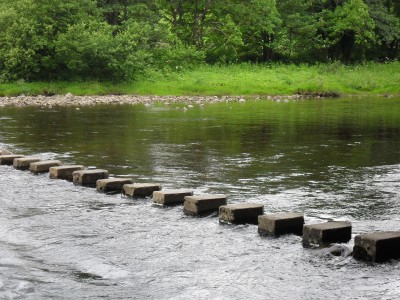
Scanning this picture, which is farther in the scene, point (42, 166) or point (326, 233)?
point (42, 166)

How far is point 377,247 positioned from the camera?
6.57m

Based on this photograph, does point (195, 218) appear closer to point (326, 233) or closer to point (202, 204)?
point (202, 204)

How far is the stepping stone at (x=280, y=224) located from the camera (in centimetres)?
772

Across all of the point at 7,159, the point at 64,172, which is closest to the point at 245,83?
the point at 7,159

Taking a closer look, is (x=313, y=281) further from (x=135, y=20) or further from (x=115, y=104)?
(x=135, y=20)

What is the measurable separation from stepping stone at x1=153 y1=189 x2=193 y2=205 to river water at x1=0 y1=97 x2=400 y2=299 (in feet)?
0.67

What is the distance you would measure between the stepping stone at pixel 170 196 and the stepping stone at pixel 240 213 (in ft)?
4.03

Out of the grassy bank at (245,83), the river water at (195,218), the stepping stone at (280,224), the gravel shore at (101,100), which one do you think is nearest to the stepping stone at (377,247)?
the river water at (195,218)

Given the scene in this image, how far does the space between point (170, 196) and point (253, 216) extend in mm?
1568

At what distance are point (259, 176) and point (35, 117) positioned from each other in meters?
17.1

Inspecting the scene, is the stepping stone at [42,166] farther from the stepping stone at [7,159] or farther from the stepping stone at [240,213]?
A: the stepping stone at [240,213]


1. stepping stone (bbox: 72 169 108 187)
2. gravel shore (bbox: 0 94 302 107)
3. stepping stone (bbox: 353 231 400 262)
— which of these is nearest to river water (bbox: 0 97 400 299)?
stepping stone (bbox: 353 231 400 262)

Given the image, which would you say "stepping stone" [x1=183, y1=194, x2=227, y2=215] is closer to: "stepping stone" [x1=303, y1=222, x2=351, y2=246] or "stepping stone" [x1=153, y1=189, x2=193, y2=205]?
"stepping stone" [x1=153, y1=189, x2=193, y2=205]

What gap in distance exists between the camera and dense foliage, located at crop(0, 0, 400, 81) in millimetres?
43969
